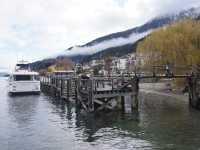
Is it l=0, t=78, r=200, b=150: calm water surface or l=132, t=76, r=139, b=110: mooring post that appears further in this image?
l=132, t=76, r=139, b=110: mooring post

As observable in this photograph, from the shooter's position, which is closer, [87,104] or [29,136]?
[29,136]

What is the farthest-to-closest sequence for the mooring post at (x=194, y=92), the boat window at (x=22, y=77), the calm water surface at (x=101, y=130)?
the boat window at (x=22, y=77), the mooring post at (x=194, y=92), the calm water surface at (x=101, y=130)

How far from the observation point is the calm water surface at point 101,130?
23141 mm

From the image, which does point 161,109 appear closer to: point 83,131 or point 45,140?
point 83,131

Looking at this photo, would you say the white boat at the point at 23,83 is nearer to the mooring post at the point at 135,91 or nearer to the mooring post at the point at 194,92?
the mooring post at the point at 135,91

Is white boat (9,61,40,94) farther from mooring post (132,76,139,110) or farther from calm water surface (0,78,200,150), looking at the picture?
mooring post (132,76,139,110)

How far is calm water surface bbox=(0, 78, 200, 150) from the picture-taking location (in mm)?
23141

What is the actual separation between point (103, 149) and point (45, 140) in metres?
4.55

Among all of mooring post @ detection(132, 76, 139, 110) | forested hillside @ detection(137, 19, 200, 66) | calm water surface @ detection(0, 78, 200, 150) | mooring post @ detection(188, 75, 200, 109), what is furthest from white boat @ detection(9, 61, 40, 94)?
mooring post @ detection(188, 75, 200, 109)

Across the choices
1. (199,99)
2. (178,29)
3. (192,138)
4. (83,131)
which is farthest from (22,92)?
(192,138)

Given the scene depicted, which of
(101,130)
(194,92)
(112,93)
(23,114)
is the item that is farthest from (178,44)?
(101,130)

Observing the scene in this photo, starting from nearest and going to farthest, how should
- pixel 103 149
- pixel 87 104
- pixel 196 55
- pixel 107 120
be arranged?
pixel 103 149 < pixel 107 120 < pixel 87 104 < pixel 196 55

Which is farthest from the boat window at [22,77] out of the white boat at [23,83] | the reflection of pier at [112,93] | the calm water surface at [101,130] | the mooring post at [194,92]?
the mooring post at [194,92]

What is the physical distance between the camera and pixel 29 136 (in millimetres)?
26344
